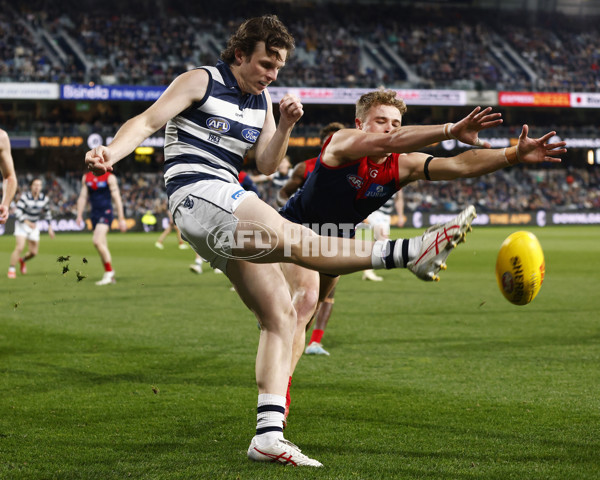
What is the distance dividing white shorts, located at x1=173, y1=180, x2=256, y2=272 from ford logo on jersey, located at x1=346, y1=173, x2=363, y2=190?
95cm

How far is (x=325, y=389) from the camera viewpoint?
608 centimetres

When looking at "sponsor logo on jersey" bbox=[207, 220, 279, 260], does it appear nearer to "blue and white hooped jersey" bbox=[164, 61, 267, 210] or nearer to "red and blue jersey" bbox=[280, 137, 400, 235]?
"blue and white hooped jersey" bbox=[164, 61, 267, 210]

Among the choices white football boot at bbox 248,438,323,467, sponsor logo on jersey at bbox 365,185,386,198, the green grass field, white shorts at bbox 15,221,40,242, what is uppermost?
sponsor logo on jersey at bbox 365,185,386,198

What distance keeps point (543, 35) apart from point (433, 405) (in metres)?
52.2

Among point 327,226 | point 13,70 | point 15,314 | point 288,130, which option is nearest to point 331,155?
point 288,130

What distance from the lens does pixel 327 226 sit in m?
5.29

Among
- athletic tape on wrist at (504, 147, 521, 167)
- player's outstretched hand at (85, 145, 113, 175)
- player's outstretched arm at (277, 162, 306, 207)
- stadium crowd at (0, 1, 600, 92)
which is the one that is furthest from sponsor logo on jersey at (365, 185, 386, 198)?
stadium crowd at (0, 1, 600, 92)

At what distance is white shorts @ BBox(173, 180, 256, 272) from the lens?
397 cm

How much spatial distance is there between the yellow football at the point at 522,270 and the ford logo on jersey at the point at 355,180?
99 cm

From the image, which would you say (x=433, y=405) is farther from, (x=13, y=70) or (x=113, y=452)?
(x=13, y=70)

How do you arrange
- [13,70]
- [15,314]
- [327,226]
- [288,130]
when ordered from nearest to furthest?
[288,130]
[327,226]
[15,314]
[13,70]

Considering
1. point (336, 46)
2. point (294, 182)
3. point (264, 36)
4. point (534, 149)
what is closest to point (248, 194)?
point (264, 36)

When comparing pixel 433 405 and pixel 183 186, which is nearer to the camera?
pixel 183 186

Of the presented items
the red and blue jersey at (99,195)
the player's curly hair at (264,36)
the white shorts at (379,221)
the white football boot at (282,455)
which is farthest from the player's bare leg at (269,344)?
the white shorts at (379,221)
